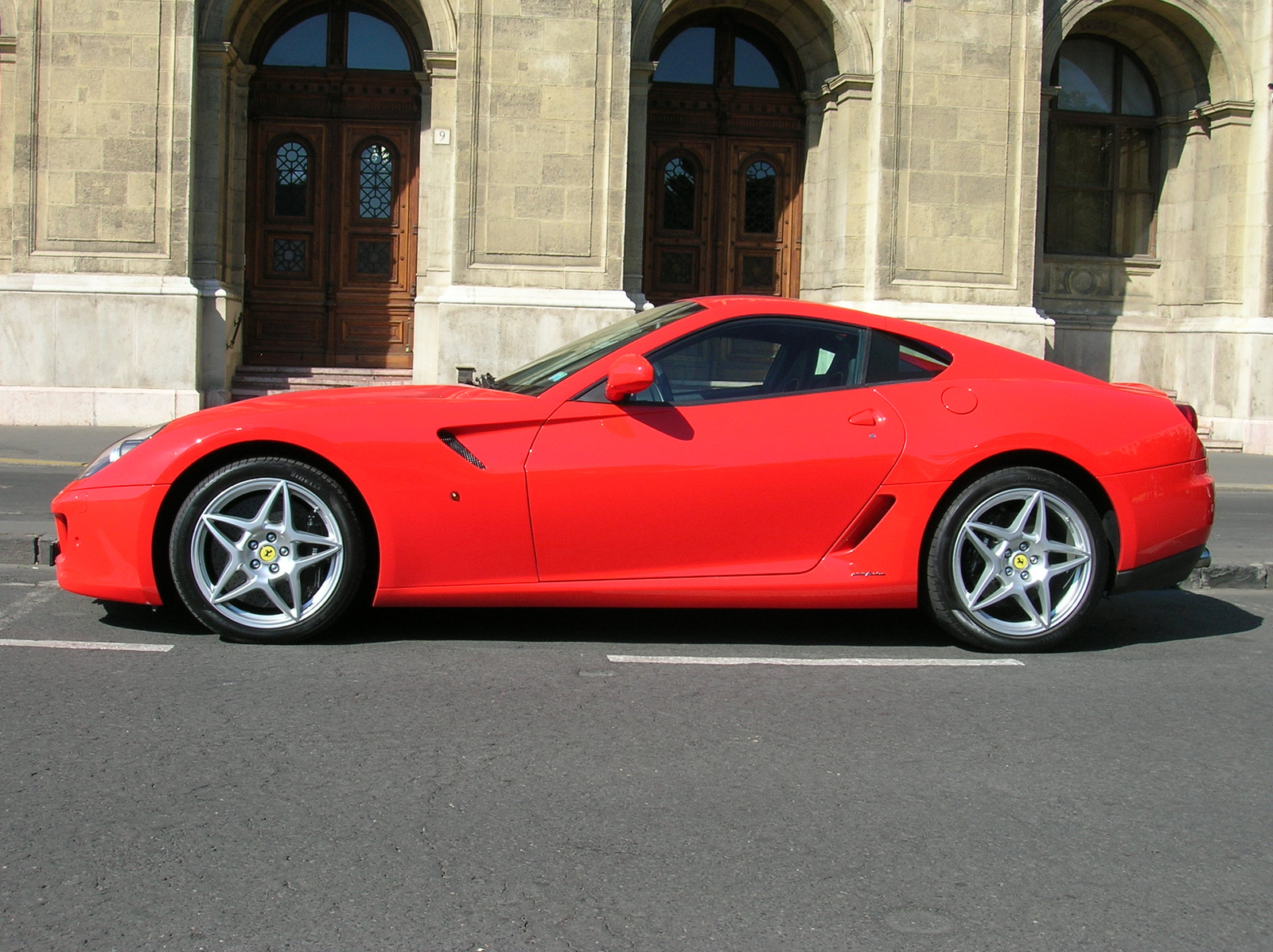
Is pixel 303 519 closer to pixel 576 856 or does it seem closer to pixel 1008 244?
pixel 576 856

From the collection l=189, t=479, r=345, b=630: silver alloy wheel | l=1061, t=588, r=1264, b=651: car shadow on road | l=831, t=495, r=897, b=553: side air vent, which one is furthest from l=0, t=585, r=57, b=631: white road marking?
l=1061, t=588, r=1264, b=651: car shadow on road

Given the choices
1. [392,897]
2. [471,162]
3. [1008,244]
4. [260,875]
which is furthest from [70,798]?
[1008,244]

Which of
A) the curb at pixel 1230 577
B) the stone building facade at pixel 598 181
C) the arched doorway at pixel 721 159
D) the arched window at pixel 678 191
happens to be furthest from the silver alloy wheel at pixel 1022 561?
the arched window at pixel 678 191

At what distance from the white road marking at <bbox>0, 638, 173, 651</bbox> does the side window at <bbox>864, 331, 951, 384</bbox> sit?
287 centimetres

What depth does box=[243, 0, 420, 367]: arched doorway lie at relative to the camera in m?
16.9

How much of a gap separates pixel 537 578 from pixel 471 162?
11037 mm

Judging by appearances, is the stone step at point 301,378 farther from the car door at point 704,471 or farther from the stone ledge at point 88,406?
the car door at point 704,471

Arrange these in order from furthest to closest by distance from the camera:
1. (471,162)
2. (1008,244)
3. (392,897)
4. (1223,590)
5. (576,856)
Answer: (1008,244) < (471,162) < (1223,590) < (576,856) < (392,897)

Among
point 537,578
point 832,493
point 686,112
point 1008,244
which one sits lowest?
point 537,578

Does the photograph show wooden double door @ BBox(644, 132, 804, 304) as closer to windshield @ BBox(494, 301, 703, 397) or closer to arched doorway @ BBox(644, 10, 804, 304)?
arched doorway @ BBox(644, 10, 804, 304)

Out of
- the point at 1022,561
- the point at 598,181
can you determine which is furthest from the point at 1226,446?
the point at 1022,561

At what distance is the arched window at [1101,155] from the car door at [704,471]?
1448 cm

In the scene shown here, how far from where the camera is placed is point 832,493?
513cm

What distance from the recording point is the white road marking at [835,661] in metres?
4.96
